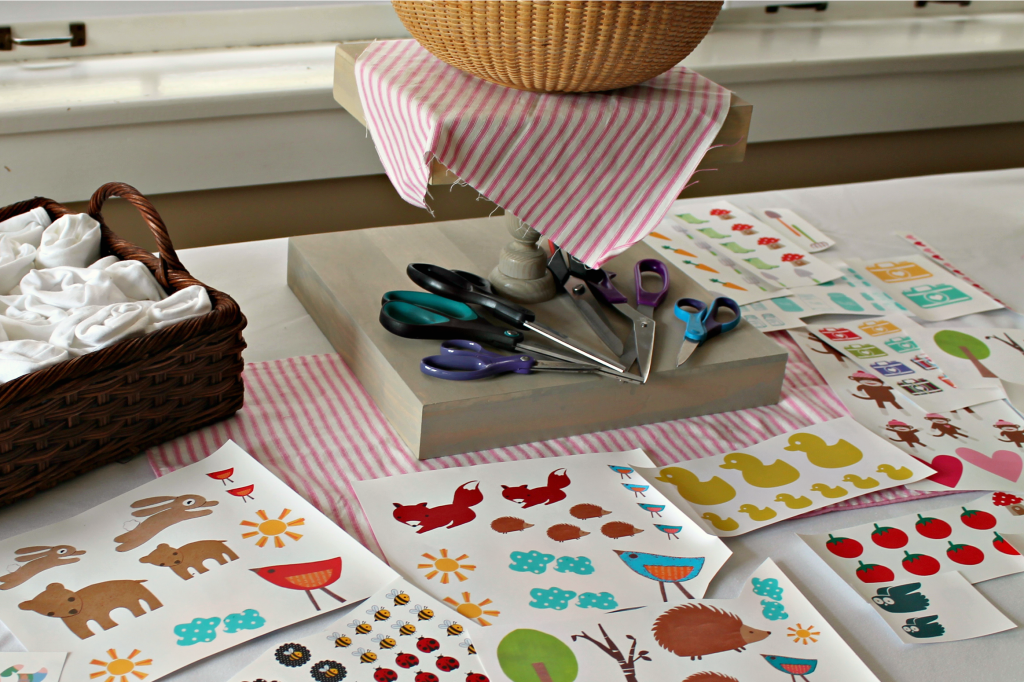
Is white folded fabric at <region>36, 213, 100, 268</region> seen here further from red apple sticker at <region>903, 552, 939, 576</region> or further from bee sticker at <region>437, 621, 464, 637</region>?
red apple sticker at <region>903, 552, 939, 576</region>

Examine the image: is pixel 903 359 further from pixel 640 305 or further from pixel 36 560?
pixel 36 560

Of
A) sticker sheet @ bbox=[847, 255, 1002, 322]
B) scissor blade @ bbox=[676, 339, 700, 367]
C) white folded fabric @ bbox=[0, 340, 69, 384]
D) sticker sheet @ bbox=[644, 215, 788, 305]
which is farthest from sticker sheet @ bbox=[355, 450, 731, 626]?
sticker sheet @ bbox=[847, 255, 1002, 322]

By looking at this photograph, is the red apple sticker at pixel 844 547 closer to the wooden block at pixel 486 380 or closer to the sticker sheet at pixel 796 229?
the wooden block at pixel 486 380

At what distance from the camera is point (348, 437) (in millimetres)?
658

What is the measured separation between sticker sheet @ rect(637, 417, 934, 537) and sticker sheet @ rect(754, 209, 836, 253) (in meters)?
0.36

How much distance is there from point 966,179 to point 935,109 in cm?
70

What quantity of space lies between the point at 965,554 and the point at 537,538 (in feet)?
0.95

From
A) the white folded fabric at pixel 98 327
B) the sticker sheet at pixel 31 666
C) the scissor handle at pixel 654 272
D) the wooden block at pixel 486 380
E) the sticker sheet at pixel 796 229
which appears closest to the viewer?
the sticker sheet at pixel 31 666

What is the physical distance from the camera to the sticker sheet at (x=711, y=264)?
90cm

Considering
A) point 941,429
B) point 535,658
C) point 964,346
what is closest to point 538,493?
point 535,658

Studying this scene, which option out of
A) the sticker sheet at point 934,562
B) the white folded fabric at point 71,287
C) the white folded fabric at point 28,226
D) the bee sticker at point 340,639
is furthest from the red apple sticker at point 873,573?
the white folded fabric at point 28,226

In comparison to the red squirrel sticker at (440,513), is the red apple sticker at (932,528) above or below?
above

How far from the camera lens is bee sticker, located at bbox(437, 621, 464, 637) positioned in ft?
1.59

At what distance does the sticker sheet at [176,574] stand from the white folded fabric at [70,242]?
20 centimetres
